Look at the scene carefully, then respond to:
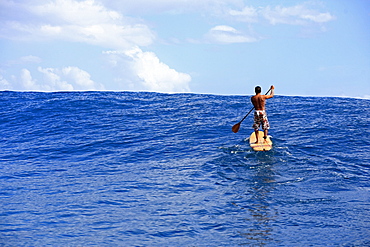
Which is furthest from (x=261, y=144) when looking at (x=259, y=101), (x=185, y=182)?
(x=185, y=182)

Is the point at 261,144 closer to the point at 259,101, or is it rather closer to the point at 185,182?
the point at 259,101

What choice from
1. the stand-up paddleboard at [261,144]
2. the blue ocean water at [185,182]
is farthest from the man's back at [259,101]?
the blue ocean water at [185,182]

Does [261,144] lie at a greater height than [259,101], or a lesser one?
lesser

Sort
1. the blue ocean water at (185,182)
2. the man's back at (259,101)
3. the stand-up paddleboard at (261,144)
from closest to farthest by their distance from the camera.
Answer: the blue ocean water at (185,182) < the stand-up paddleboard at (261,144) < the man's back at (259,101)

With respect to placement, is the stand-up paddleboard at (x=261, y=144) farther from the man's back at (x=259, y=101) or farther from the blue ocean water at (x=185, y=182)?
the man's back at (x=259, y=101)

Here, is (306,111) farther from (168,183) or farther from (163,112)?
(168,183)

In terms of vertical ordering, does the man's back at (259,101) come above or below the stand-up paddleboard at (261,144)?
above

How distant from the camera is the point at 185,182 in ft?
34.9

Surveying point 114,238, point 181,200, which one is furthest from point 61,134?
point 114,238

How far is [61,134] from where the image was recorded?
62.0 feet

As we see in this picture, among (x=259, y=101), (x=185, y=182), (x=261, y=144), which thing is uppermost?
(x=259, y=101)

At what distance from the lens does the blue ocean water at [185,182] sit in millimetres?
7230

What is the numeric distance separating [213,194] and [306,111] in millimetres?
14263

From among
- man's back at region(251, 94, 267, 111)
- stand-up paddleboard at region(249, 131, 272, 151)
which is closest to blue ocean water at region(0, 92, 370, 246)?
stand-up paddleboard at region(249, 131, 272, 151)
